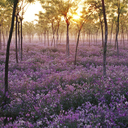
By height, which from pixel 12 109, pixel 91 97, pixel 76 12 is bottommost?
pixel 12 109

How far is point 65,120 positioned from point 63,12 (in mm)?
15365

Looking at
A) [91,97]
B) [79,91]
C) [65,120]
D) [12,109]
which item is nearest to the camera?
[65,120]

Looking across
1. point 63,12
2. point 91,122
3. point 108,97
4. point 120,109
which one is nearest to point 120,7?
point 63,12

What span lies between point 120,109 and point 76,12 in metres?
14.5

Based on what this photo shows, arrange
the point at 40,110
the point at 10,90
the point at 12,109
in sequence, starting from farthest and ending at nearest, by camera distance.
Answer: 1. the point at 10,90
2. the point at 12,109
3. the point at 40,110

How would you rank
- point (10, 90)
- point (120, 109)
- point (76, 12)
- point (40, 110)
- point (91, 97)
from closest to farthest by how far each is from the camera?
point (120, 109) < point (40, 110) < point (91, 97) < point (10, 90) < point (76, 12)

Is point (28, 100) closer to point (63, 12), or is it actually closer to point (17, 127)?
point (17, 127)

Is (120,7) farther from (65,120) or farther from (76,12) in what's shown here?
(65,120)

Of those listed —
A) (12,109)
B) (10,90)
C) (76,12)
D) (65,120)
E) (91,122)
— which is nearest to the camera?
(91,122)

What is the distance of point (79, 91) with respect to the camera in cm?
571

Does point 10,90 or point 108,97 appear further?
point 10,90

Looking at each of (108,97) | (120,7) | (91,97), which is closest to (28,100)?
(91,97)

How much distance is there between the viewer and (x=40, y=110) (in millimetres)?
4543

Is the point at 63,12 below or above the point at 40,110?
above
